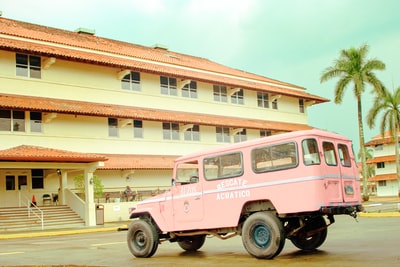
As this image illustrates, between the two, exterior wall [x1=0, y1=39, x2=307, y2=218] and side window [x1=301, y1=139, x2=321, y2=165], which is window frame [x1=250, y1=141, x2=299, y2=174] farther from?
exterior wall [x1=0, y1=39, x2=307, y2=218]

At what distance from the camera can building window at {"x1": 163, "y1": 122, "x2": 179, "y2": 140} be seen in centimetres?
3894

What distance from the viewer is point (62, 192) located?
106 feet

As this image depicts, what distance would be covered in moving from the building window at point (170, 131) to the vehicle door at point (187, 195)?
87.4 feet

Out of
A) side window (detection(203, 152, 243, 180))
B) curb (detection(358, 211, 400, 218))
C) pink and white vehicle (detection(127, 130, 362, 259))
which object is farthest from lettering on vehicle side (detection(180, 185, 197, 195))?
curb (detection(358, 211, 400, 218))

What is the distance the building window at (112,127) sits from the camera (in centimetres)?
3584

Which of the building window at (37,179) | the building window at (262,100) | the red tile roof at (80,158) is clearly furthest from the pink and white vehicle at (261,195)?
the building window at (262,100)

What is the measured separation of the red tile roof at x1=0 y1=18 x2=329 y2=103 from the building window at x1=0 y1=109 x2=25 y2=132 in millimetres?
3542

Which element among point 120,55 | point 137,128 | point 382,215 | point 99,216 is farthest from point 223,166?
point 120,55

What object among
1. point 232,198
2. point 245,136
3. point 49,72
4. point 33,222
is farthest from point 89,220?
point 232,198

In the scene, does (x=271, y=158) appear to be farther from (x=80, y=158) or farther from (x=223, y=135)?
(x=223, y=135)

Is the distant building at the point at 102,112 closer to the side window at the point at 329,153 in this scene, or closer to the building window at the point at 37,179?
the building window at the point at 37,179

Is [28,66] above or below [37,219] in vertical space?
above

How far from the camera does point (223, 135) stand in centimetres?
4281

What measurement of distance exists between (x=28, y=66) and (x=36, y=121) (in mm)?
3428
